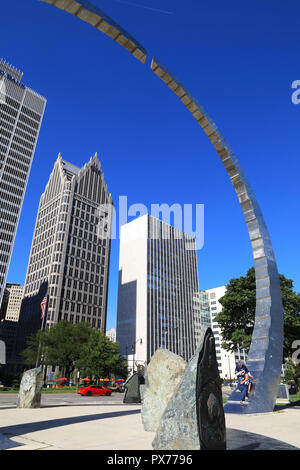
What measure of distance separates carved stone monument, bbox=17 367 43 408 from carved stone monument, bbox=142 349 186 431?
8941 millimetres

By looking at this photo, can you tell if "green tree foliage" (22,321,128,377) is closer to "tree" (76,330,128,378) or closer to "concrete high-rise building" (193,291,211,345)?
"tree" (76,330,128,378)

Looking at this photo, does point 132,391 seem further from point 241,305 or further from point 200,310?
point 200,310

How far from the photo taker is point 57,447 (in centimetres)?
554

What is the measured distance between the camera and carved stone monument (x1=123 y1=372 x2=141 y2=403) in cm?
1828

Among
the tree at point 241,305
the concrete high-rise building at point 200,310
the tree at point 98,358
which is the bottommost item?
the tree at point 98,358

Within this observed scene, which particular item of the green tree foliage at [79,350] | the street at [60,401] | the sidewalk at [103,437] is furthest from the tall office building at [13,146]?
the sidewalk at [103,437]

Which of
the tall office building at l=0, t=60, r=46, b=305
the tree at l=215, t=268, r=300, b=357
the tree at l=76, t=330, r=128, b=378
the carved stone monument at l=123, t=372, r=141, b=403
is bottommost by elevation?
the carved stone monument at l=123, t=372, r=141, b=403

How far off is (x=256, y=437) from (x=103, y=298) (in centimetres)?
10212

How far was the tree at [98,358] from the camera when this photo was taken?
5106 centimetres

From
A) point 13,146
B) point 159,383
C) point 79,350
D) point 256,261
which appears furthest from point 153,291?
point 159,383

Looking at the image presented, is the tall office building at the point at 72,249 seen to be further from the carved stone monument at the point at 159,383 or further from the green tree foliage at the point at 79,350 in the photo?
the carved stone monument at the point at 159,383

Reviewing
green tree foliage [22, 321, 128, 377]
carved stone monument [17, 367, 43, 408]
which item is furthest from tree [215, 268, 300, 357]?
green tree foliage [22, 321, 128, 377]

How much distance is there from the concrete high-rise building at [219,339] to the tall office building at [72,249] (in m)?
55.3

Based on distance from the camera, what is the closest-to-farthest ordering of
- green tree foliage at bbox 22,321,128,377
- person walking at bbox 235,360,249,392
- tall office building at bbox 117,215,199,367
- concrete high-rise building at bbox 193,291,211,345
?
person walking at bbox 235,360,249,392, green tree foliage at bbox 22,321,128,377, tall office building at bbox 117,215,199,367, concrete high-rise building at bbox 193,291,211,345
